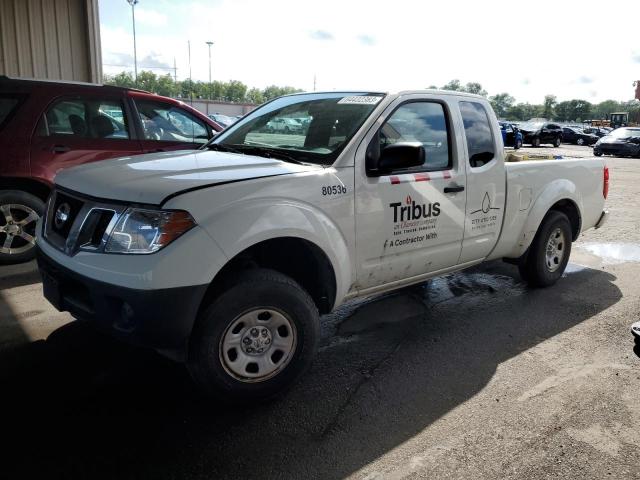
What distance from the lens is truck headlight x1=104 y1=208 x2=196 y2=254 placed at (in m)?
2.66

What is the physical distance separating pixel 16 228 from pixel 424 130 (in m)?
4.31

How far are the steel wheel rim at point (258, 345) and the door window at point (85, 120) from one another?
3.94 metres

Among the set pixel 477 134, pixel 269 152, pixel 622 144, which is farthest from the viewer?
pixel 622 144

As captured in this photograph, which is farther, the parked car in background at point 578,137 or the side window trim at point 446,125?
the parked car in background at point 578,137

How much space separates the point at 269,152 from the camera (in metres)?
3.64

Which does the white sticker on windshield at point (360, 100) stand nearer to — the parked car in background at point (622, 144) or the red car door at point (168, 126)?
the red car door at point (168, 126)

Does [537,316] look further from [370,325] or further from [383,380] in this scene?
[383,380]

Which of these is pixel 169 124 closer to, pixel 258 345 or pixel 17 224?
pixel 17 224

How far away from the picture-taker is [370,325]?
4.33m

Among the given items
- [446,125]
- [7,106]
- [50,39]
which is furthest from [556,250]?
[50,39]

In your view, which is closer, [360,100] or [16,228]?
[360,100]

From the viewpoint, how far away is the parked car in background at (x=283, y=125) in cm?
393

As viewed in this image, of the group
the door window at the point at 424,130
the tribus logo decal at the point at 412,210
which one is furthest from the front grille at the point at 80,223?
the door window at the point at 424,130

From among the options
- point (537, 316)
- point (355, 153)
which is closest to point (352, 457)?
point (355, 153)
